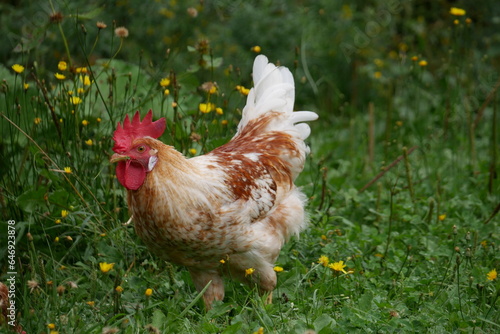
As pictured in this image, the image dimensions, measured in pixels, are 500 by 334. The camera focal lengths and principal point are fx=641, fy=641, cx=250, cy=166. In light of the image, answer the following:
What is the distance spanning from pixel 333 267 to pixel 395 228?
1.62 m

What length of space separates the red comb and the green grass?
2.03ft

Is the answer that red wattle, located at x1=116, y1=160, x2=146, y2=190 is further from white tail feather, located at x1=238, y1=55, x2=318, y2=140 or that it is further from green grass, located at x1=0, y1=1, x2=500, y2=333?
white tail feather, located at x1=238, y1=55, x2=318, y2=140

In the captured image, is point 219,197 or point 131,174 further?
point 219,197

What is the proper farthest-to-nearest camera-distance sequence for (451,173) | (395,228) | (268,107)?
(451,173) < (395,228) < (268,107)

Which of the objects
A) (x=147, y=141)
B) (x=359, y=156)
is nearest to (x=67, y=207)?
(x=147, y=141)

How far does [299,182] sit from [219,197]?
6.91 feet

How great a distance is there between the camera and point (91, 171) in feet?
14.5

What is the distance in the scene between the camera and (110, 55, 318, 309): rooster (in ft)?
11.0

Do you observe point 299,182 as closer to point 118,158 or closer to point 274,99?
point 274,99

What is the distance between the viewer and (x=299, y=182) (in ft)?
18.1

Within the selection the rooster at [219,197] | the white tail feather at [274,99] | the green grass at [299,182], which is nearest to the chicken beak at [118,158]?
the rooster at [219,197]

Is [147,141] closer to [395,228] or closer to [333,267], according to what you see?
[333,267]

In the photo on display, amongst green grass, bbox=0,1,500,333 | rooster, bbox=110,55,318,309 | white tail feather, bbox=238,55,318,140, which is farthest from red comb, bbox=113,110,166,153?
white tail feather, bbox=238,55,318,140

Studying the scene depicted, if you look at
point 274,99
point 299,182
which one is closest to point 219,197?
point 274,99
